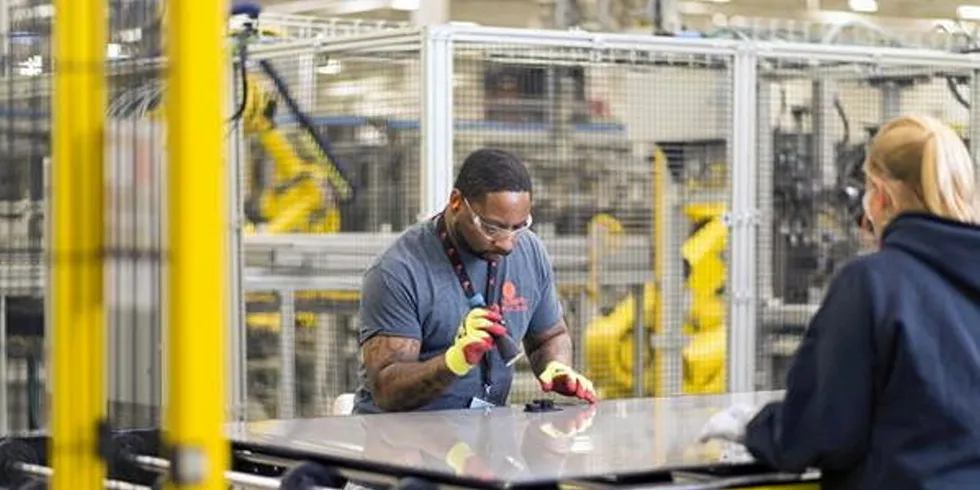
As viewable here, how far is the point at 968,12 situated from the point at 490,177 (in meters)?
18.1

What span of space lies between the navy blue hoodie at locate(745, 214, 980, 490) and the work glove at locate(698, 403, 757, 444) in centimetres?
21

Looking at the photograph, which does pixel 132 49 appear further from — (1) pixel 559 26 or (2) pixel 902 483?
(1) pixel 559 26

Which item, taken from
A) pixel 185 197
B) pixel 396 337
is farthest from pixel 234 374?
pixel 185 197

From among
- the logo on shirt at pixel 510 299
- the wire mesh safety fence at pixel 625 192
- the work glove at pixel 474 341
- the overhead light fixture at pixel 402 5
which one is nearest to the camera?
the work glove at pixel 474 341

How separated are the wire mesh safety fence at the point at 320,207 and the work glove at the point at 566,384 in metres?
1.83

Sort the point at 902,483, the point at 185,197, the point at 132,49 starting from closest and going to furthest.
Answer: the point at 185,197, the point at 132,49, the point at 902,483

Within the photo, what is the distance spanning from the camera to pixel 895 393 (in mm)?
2867

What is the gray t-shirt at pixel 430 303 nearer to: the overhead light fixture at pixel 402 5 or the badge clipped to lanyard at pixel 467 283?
the badge clipped to lanyard at pixel 467 283

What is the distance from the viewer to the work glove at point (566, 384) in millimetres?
4480

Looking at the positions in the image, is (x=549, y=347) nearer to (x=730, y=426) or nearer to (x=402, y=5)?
(x=730, y=426)

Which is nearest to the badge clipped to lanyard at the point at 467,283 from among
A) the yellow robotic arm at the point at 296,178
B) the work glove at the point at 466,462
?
the work glove at the point at 466,462

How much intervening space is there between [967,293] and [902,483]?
14.4 inches

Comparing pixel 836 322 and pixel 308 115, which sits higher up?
pixel 308 115

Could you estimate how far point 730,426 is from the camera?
3162 millimetres
